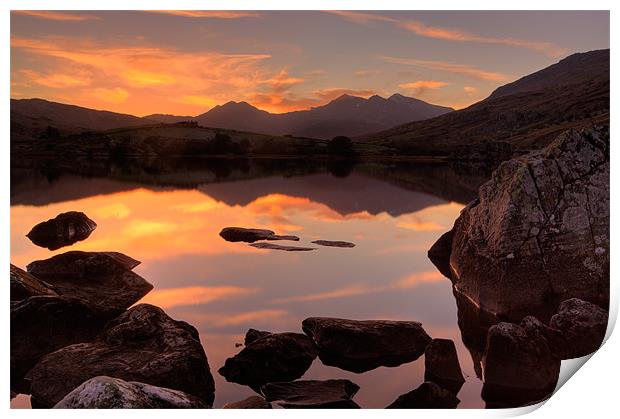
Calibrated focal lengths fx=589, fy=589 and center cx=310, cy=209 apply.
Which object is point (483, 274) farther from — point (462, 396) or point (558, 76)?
point (558, 76)

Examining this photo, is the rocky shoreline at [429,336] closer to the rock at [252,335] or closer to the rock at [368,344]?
the rock at [368,344]

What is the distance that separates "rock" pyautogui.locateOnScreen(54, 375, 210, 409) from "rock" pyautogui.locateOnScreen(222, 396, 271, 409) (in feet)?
2.66

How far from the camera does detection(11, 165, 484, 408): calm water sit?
11820 mm

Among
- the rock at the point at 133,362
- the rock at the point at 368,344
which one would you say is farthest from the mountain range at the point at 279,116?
the rock at the point at 368,344

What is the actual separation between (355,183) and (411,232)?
11486 mm

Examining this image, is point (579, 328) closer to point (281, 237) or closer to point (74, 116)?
point (281, 237)

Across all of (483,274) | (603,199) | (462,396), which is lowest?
(462,396)

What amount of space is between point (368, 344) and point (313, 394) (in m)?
1.89

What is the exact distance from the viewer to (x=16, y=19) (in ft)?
34.0

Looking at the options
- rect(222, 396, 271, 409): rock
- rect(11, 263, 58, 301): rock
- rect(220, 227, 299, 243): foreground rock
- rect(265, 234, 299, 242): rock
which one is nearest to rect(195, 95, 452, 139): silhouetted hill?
rect(265, 234, 299, 242): rock

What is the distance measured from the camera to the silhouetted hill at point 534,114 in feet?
46.2

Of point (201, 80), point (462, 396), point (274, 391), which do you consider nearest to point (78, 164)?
point (201, 80)

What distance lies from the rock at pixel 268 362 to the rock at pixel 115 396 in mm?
1742

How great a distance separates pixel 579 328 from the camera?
10164 millimetres
